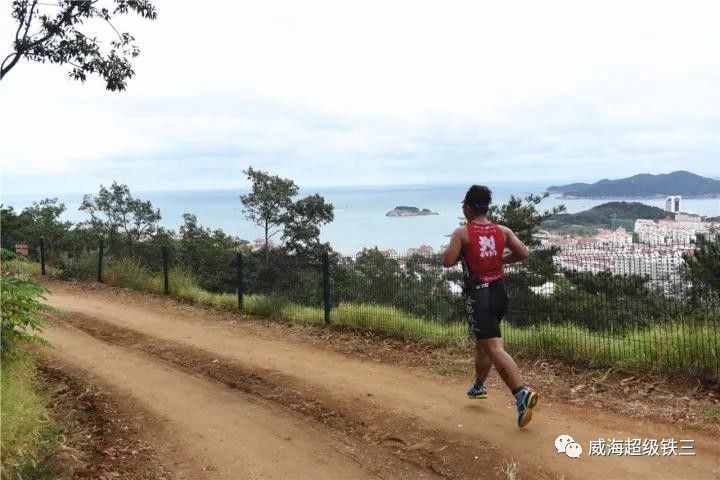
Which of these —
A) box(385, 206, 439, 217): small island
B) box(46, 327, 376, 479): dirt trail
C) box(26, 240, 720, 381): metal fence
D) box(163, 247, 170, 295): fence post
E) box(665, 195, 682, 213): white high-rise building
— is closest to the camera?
box(46, 327, 376, 479): dirt trail

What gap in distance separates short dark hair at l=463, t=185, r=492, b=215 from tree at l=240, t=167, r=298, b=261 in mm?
14890

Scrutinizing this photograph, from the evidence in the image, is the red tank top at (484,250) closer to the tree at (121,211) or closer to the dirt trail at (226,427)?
the dirt trail at (226,427)

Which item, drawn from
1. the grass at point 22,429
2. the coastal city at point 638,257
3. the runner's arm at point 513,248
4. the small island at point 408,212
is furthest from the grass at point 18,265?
the small island at point 408,212

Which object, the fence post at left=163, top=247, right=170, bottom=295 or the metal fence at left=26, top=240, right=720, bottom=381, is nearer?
the metal fence at left=26, top=240, right=720, bottom=381

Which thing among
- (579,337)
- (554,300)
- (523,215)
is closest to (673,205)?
(523,215)

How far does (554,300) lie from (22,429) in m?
5.71

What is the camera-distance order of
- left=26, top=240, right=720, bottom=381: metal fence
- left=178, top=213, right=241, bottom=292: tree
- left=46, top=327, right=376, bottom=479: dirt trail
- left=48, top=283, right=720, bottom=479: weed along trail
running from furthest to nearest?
left=178, top=213, right=241, bottom=292: tree, left=26, top=240, right=720, bottom=381: metal fence, left=46, top=327, right=376, bottom=479: dirt trail, left=48, top=283, right=720, bottom=479: weed along trail

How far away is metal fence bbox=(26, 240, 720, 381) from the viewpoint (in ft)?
19.6

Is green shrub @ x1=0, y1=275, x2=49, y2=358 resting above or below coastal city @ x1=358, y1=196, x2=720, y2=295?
below

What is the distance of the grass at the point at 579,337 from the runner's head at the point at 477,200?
262 centimetres

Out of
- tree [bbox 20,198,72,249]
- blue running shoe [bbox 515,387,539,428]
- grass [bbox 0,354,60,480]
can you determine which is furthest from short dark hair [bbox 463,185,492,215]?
tree [bbox 20,198,72,249]

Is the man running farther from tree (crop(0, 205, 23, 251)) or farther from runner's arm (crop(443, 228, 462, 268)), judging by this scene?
tree (crop(0, 205, 23, 251))

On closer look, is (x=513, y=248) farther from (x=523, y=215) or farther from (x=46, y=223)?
(x=46, y=223)

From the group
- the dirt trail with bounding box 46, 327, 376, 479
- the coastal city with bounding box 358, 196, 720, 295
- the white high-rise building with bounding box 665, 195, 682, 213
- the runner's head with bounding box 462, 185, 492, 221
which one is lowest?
the dirt trail with bounding box 46, 327, 376, 479
